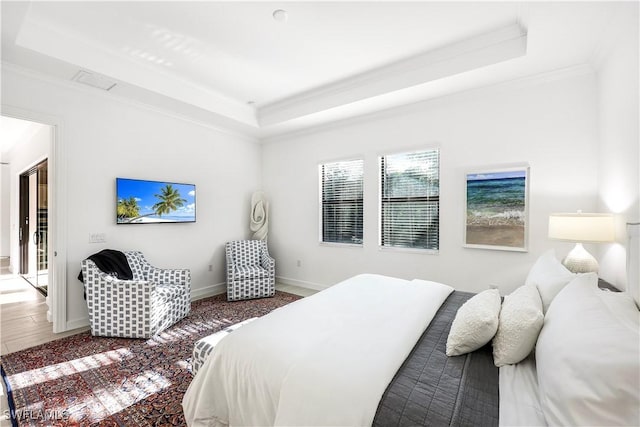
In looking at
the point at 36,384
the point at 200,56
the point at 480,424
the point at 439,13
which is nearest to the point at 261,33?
the point at 200,56

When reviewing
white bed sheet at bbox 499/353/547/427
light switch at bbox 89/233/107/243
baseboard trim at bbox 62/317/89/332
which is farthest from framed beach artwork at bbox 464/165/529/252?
baseboard trim at bbox 62/317/89/332

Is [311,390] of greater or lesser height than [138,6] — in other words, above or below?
below

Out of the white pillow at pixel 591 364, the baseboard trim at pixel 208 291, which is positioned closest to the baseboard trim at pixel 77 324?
the baseboard trim at pixel 208 291

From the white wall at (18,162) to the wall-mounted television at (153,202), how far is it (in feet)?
6.27

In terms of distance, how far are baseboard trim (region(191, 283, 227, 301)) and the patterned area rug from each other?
1.17m

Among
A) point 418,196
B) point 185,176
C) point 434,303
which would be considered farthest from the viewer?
point 185,176

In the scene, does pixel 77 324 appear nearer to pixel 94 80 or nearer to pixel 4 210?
pixel 94 80

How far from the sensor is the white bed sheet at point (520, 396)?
40.0 inches

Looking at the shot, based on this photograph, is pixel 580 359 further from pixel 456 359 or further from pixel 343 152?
pixel 343 152

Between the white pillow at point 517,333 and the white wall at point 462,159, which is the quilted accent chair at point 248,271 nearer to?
the white wall at point 462,159

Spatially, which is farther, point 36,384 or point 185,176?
point 185,176

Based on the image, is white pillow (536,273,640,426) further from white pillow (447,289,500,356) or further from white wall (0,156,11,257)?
white wall (0,156,11,257)

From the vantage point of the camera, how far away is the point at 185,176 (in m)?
4.37

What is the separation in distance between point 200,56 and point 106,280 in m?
2.54
